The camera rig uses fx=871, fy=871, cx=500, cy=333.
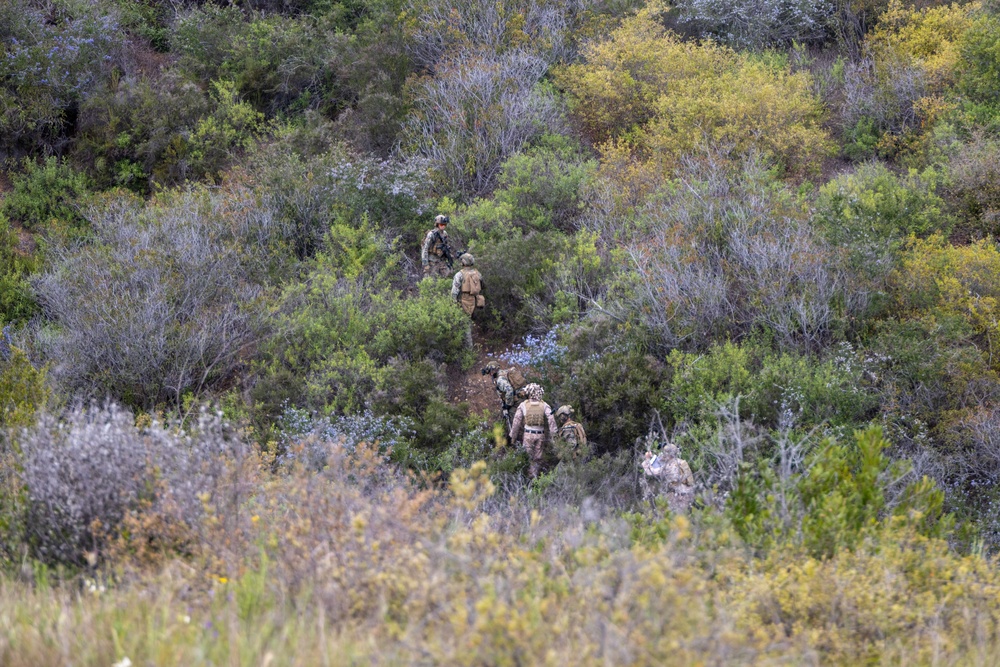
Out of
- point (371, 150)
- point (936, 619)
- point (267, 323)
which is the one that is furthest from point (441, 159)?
point (936, 619)

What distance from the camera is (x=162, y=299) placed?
11.7 meters

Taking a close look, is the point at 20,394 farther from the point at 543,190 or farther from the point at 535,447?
the point at 543,190

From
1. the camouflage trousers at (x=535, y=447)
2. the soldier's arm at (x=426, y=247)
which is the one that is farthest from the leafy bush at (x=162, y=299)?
the camouflage trousers at (x=535, y=447)

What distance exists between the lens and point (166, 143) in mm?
18281

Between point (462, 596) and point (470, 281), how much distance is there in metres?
8.25

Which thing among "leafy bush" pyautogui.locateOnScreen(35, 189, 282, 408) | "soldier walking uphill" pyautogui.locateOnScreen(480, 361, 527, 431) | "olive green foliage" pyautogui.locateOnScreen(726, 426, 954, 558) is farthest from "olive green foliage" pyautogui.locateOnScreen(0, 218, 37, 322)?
"olive green foliage" pyautogui.locateOnScreen(726, 426, 954, 558)

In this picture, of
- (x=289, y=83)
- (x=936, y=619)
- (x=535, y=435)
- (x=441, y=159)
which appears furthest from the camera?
(x=289, y=83)

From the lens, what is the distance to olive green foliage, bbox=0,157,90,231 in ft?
55.7

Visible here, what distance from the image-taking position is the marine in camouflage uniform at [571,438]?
9.27 meters

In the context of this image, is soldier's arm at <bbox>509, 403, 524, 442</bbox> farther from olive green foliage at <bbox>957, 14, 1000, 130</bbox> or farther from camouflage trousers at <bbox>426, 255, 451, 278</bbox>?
olive green foliage at <bbox>957, 14, 1000, 130</bbox>

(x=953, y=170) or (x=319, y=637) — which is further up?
(x=319, y=637)

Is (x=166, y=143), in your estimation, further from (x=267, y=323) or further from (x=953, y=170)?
(x=953, y=170)

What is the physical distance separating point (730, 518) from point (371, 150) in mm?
13262

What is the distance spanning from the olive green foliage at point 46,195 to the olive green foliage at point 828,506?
14490 millimetres
